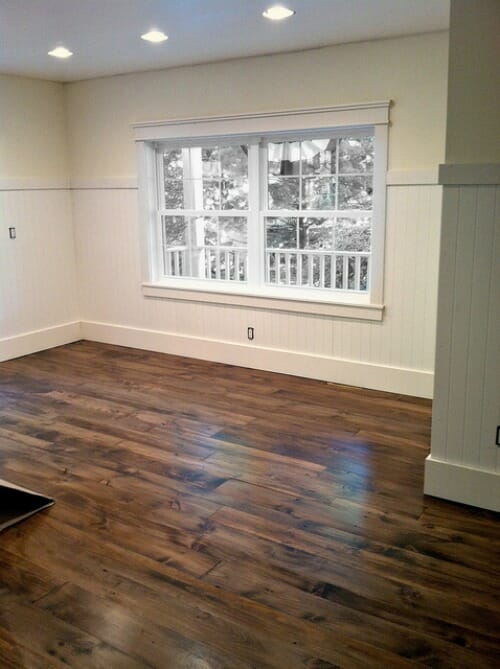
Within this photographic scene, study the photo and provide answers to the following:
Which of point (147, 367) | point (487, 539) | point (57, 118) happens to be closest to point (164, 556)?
point (487, 539)

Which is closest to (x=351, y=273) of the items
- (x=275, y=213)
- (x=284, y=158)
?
(x=275, y=213)

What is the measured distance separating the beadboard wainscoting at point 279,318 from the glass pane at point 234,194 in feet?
2.76

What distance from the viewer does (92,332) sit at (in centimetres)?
621

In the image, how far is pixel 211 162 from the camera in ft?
17.3

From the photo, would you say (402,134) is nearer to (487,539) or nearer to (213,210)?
(213,210)

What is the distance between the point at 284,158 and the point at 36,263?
2522 mm

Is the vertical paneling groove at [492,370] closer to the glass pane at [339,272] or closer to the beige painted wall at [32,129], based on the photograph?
the glass pane at [339,272]

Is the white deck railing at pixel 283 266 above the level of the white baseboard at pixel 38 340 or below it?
above

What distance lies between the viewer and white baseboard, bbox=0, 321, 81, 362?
5594 mm

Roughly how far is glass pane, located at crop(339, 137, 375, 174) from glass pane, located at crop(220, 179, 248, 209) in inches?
34.1

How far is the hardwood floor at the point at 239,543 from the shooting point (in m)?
2.08

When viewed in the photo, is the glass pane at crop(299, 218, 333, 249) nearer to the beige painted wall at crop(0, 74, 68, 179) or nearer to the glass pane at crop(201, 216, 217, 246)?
the glass pane at crop(201, 216, 217, 246)

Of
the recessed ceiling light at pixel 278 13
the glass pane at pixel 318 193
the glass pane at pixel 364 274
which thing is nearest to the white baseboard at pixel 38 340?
the glass pane at pixel 318 193

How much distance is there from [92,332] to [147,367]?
1192 millimetres
